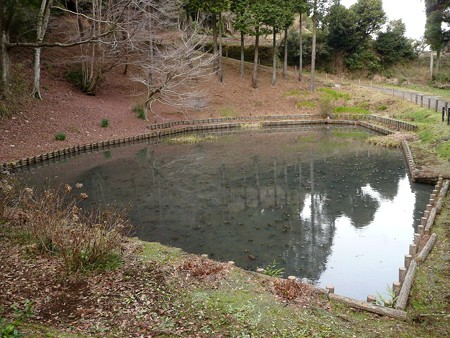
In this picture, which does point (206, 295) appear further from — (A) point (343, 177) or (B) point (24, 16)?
(B) point (24, 16)

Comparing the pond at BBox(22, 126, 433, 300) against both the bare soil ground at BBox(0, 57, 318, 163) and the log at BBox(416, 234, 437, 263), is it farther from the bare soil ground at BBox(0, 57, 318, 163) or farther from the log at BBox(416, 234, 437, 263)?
the bare soil ground at BBox(0, 57, 318, 163)

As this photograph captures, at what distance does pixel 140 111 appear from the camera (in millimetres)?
27984

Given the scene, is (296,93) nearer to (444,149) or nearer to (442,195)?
(444,149)

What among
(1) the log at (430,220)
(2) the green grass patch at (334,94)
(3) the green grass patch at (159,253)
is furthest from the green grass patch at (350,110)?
(3) the green grass patch at (159,253)

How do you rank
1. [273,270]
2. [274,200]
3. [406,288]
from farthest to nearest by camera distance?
[274,200], [273,270], [406,288]

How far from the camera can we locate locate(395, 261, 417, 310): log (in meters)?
6.36

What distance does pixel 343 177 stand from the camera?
16469 millimetres

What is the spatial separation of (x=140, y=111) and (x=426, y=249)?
23.0 m

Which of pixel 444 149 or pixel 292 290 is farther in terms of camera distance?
pixel 444 149

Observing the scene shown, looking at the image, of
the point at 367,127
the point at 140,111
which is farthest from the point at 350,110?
the point at 140,111

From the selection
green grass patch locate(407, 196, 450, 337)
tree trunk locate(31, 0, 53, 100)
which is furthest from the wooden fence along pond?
tree trunk locate(31, 0, 53, 100)

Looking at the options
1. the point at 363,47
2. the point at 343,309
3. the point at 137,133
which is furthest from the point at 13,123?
the point at 363,47

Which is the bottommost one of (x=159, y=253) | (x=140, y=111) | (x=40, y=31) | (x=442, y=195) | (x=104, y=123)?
(x=159, y=253)

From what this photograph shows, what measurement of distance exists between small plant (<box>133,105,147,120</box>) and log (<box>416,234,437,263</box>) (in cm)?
2218
